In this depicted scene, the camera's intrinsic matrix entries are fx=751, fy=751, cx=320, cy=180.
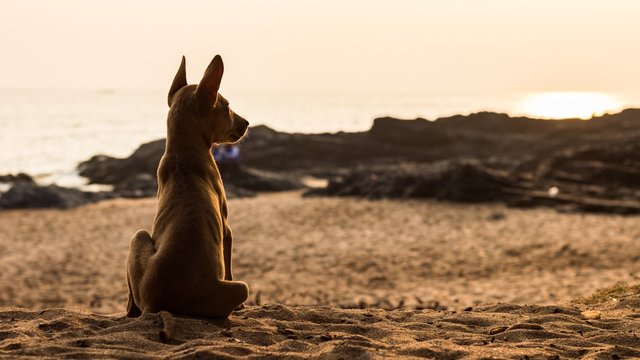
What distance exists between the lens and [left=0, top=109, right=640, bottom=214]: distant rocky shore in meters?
32.3

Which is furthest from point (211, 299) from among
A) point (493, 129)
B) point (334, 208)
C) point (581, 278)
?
point (493, 129)

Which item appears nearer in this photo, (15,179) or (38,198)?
(38,198)

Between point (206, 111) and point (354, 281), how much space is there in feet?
34.8

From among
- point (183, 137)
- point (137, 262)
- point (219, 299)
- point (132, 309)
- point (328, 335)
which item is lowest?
point (328, 335)

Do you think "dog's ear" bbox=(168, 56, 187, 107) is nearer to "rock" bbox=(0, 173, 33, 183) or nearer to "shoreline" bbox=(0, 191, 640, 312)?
"shoreline" bbox=(0, 191, 640, 312)

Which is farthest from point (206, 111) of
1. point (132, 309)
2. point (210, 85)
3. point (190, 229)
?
point (132, 309)

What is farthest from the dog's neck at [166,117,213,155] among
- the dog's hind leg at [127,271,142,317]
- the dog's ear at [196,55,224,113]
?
the dog's hind leg at [127,271,142,317]

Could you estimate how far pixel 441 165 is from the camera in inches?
1599

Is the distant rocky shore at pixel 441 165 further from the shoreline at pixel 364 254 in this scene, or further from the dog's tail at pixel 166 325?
the dog's tail at pixel 166 325

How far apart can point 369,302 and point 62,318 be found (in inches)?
323

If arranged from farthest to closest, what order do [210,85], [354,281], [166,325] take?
[354,281]
[210,85]
[166,325]

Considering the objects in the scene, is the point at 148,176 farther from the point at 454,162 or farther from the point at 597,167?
the point at 597,167

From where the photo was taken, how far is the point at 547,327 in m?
7.15

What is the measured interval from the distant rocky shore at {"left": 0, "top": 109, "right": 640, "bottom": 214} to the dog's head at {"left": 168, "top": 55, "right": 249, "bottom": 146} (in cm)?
2394
